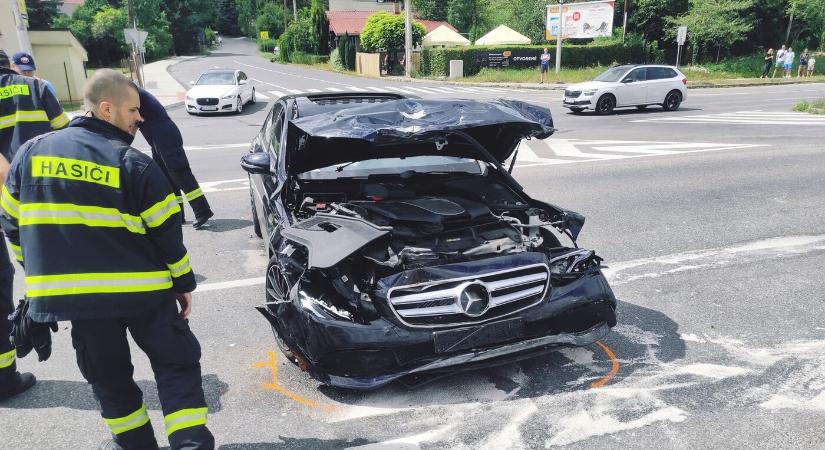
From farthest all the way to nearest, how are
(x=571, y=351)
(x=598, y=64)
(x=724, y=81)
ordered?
(x=598, y=64), (x=724, y=81), (x=571, y=351)

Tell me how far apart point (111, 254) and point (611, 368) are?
9.87ft

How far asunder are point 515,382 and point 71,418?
103 inches

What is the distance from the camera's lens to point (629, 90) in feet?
59.6

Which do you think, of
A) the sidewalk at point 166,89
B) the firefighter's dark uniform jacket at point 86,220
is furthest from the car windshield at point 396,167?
the sidewalk at point 166,89

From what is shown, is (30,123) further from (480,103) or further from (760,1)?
(760,1)

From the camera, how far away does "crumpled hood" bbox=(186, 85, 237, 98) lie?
18392mm

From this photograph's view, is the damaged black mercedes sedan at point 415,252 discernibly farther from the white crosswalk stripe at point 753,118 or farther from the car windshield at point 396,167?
the white crosswalk stripe at point 753,118

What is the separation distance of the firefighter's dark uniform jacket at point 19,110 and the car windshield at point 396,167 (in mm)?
1988

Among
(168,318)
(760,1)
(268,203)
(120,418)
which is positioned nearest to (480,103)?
(268,203)

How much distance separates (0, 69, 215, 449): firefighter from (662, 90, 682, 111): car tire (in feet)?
61.7

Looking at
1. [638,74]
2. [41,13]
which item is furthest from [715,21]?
[41,13]

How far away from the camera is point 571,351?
4070mm

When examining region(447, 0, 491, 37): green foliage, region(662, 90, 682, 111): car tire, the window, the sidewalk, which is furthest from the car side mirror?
region(447, 0, 491, 37): green foliage

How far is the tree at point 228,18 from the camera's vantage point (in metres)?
112
